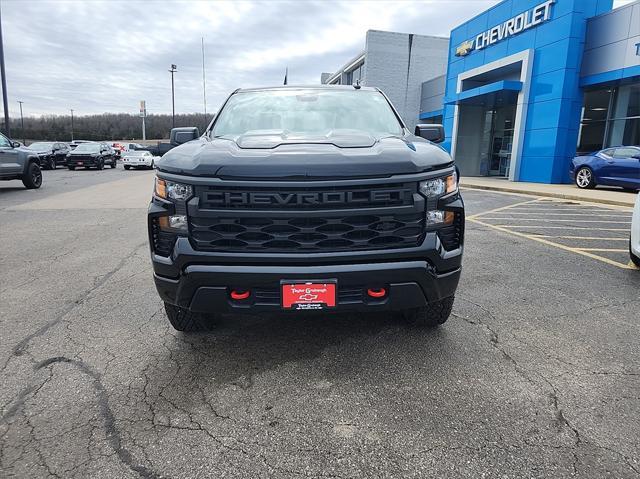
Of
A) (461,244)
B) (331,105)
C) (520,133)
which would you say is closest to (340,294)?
(461,244)

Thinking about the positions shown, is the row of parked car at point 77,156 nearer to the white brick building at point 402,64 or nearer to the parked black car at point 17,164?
the parked black car at point 17,164

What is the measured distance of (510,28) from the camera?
1889 centimetres

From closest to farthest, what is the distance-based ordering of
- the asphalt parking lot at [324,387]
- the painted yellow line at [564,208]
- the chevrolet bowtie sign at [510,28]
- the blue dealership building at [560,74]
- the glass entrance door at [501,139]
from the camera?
1. the asphalt parking lot at [324,387]
2. the painted yellow line at [564,208]
3. the blue dealership building at [560,74]
4. the chevrolet bowtie sign at [510,28]
5. the glass entrance door at [501,139]

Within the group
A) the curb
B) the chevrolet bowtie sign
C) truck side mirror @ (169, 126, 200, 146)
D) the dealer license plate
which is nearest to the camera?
the dealer license plate

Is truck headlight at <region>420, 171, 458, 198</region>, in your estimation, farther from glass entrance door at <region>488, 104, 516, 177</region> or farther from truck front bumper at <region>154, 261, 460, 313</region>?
glass entrance door at <region>488, 104, 516, 177</region>

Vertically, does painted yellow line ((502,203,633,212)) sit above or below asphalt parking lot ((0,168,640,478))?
above

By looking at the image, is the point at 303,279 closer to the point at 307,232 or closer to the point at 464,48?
the point at 307,232

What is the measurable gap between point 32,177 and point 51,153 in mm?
14198

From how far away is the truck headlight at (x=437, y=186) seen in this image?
2.58m

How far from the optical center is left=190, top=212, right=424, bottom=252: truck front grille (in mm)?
2525

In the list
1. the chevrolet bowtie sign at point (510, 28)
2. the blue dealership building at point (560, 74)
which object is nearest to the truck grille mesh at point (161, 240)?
the blue dealership building at point (560, 74)

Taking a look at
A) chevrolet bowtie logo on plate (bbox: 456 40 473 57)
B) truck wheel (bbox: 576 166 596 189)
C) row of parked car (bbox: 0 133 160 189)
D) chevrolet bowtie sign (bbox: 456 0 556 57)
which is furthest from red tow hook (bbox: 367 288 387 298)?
chevrolet bowtie logo on plate (bbox: 456 40 473 57)

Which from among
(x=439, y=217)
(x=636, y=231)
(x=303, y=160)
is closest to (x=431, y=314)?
(x=439, y=217)

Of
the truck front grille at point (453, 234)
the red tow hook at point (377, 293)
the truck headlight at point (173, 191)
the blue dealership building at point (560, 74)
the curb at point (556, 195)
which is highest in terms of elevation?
the blue dealership building at point (560, 74)
